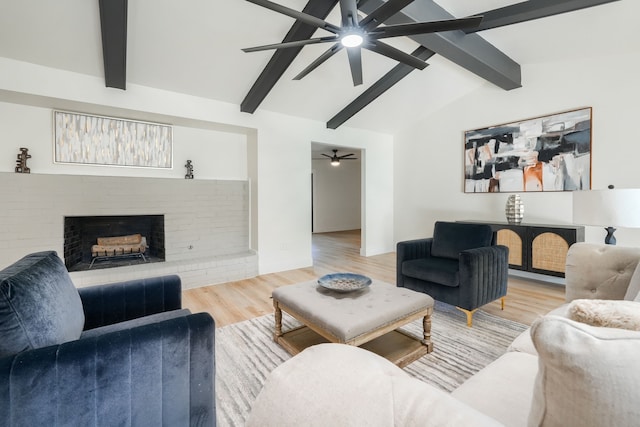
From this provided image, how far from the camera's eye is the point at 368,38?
2.09 metres

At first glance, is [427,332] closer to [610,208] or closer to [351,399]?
[610,208]

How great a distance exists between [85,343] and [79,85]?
3.12 meters

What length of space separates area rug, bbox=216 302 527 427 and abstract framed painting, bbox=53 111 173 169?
2.52 meters

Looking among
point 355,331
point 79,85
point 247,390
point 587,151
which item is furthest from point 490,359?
point 79,85

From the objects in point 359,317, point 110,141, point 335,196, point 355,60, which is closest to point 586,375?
point 359,317

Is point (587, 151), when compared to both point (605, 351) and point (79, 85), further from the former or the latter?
point (79, 85)

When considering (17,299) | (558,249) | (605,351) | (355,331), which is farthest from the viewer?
(558,249)

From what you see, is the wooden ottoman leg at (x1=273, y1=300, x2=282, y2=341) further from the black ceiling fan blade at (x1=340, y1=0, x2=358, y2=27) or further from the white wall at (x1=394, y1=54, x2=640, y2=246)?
the white wall at (x1=394, y1=54, x2=640, y2=246)

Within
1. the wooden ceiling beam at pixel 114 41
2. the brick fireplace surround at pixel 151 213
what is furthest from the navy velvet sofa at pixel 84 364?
the brick fireplace surround at pixel 151 213

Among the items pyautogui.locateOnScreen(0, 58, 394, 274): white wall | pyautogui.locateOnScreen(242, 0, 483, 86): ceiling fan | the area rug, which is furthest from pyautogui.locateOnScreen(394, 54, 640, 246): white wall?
pyautogui.locateOnScreen(242, 0, 483, 86): ceiling fan

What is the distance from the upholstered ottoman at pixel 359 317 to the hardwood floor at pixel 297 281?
0.77 m

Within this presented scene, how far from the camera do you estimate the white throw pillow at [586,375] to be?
1.56 ft

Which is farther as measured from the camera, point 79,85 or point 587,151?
point 587,151

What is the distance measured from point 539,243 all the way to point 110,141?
17.4 ft
